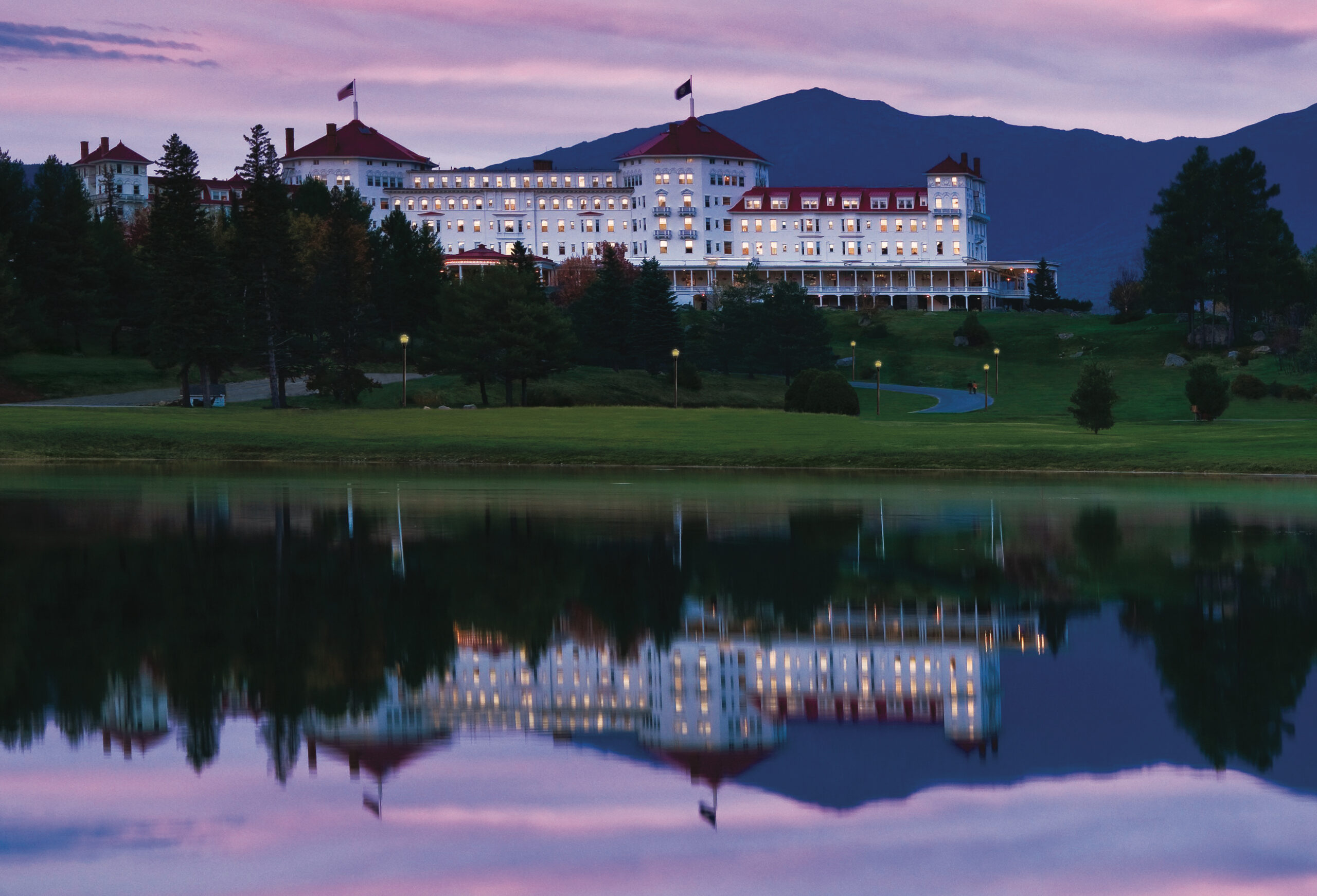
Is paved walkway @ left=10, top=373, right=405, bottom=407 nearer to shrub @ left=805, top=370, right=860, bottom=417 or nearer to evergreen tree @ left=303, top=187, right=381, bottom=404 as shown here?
evergreen tree @ left=303, top=187, right=381, bottom=404

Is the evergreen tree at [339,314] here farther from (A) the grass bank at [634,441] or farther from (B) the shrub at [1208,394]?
(B) the shrub at [1208,394]

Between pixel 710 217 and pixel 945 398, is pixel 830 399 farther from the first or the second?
pixel 710 217

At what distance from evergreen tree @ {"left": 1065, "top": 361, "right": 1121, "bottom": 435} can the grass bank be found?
651 mm

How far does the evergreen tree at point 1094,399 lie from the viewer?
5931cm

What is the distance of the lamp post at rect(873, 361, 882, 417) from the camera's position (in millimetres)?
88438

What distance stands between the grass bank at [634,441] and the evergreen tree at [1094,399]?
651 millimetres

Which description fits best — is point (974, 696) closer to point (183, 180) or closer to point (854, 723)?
point (854, 723)

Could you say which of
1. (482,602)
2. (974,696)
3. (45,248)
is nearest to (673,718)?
(974,696)

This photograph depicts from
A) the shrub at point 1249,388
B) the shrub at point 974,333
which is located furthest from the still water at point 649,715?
the shrub at point 974,333

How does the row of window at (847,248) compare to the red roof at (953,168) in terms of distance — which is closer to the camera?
the red roof at (953,168)

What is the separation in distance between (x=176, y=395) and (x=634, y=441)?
144 feet

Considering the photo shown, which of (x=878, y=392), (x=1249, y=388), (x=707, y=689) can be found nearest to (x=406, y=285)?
(x=878, y=392)

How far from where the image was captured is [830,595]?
63.2 ft

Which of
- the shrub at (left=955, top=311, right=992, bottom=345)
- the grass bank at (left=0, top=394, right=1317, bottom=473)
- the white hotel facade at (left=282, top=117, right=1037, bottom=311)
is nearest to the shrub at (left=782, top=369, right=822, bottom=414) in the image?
the grass bank at (left=0, top=394, right=1317, bottom=473)
